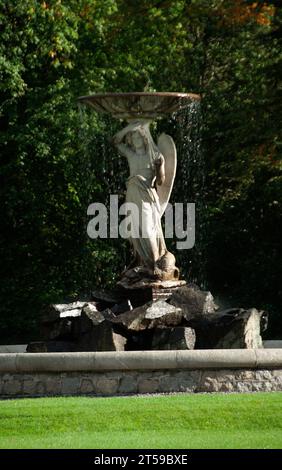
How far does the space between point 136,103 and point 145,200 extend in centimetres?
133

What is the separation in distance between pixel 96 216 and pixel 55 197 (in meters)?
1.08

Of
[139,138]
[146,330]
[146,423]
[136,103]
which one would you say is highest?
[136,103]

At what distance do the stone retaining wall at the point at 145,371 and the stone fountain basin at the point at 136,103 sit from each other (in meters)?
4.11

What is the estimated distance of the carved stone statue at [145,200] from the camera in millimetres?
20219

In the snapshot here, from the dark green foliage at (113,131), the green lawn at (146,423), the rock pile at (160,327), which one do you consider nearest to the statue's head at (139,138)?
the rock pile at (160,327)

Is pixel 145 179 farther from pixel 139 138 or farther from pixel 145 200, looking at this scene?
pixel 139 138

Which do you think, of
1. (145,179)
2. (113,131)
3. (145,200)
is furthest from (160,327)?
(113,131)

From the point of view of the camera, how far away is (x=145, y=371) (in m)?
17.7

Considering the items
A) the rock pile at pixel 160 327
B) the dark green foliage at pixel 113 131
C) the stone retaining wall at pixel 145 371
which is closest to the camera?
the stone retaining wall at pixel 145 371

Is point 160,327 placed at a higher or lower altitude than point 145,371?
higher

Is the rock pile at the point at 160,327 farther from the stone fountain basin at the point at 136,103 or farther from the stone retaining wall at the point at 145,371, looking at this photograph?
the stone fountain basin at the point at 136,103
